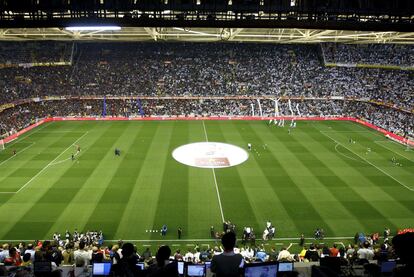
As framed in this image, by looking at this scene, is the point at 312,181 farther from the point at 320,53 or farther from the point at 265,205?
the point at 320,53

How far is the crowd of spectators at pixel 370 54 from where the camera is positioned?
68.0 meters

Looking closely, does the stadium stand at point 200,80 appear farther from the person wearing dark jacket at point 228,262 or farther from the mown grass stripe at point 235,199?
the person wearing dark jacket at point 228,262

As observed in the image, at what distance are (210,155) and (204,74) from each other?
34.6 metres

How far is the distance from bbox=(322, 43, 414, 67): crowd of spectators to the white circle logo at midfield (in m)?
38.5

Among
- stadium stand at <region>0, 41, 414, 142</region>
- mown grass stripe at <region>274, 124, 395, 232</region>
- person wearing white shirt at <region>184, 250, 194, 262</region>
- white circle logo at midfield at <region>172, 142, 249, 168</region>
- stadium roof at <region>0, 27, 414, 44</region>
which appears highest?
stadium roof at <region>0, 27, 414, 44</region>

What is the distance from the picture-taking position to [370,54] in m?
73.3

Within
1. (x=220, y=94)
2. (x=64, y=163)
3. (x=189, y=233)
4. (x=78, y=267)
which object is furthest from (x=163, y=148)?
(x=78, y=267)

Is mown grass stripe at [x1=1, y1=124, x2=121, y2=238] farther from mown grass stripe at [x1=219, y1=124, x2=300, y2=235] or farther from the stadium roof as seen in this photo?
the stadium roof

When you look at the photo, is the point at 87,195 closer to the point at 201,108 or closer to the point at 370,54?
the point at 201,108

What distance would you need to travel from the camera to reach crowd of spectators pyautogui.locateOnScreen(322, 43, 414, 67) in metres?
68.0

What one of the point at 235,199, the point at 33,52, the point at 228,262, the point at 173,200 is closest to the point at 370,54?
the point at 235,199

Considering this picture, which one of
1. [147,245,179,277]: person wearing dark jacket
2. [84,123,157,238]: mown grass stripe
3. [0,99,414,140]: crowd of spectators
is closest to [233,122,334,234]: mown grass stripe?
[84,123,157,238]: mown grass stripe

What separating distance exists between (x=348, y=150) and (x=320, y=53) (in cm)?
3715

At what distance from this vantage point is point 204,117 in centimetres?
6531
